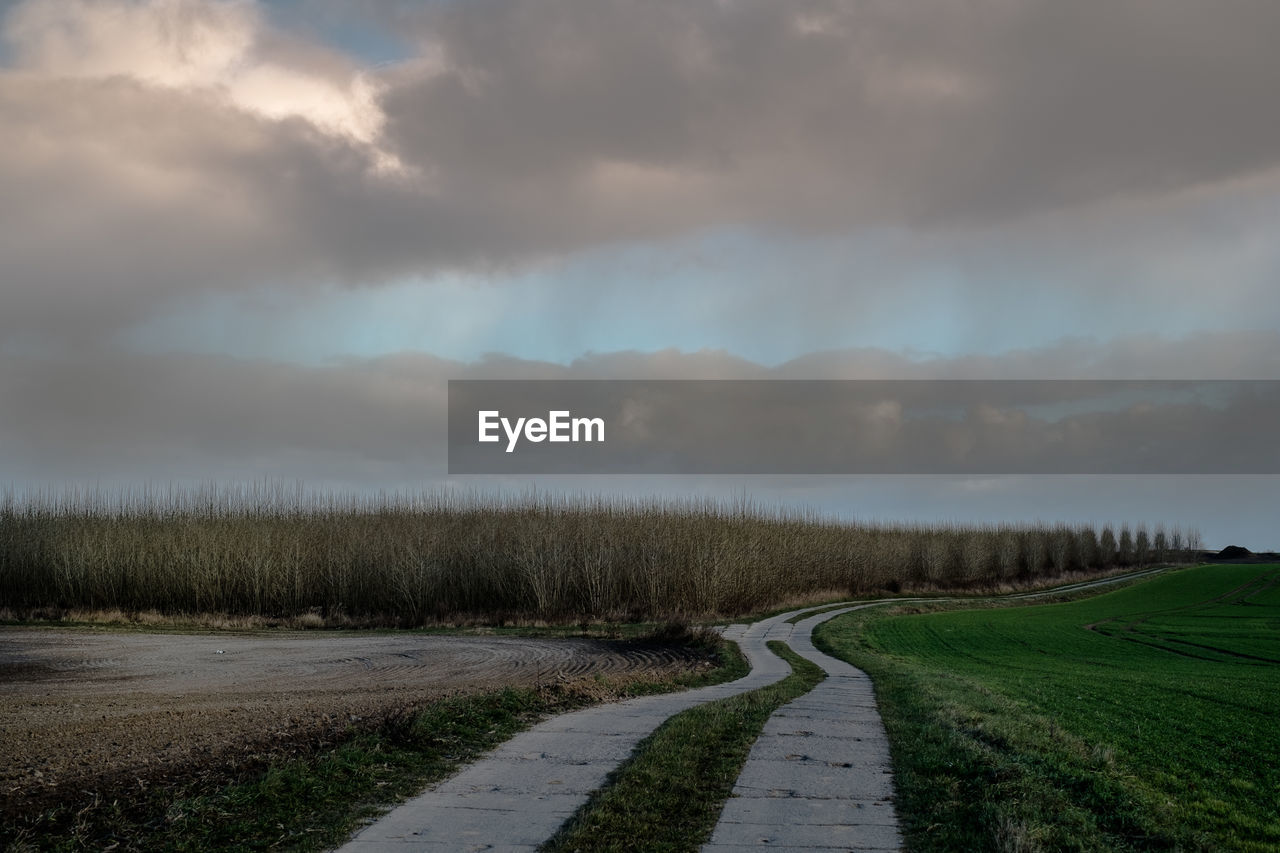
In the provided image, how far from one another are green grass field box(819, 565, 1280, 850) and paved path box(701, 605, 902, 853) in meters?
0.27

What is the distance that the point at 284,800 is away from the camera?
7.85 m

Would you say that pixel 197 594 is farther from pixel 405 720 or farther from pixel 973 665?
pixel 405 720

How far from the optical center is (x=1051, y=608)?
51.8 metres

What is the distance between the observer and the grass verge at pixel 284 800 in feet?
22.8

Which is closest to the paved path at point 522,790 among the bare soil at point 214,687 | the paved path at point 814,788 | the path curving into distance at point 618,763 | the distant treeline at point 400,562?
the path curving into distance at point 618,763

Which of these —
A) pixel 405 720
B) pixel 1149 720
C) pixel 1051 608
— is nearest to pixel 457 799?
pixel 405 720

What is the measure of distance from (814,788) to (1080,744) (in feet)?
12.8

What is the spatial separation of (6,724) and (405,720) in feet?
21.8

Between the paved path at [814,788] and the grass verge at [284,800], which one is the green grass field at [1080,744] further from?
the grass verge at [284,800]

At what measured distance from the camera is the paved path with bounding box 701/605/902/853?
6.69 meters

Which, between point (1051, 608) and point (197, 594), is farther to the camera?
point (1051, 608)

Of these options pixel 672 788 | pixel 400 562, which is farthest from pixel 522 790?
pixel 400 562

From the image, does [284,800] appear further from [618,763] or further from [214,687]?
[214,687]

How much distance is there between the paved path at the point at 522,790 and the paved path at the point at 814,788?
1264 millimetres
